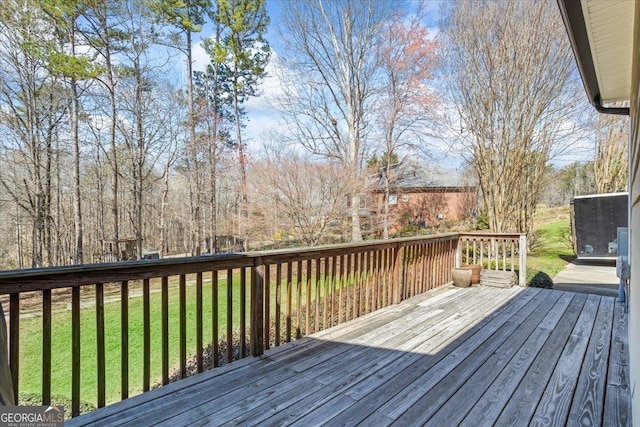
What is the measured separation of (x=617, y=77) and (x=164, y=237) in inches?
514

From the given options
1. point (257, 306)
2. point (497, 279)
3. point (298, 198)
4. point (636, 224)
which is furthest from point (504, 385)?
point (298, 198)

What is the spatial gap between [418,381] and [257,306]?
1329 millimetres

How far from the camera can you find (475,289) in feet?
17.4

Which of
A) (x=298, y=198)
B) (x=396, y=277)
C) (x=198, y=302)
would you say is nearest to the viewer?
(x=198, y=302)

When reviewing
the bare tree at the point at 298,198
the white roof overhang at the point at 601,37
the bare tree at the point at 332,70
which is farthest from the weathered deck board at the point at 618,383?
the bare tree at the point at 332,70

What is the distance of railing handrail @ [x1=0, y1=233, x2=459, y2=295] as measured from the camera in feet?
5.49

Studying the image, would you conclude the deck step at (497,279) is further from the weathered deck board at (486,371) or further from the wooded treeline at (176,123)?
the wooded treeline at (176,123)

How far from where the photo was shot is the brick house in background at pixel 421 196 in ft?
38.2

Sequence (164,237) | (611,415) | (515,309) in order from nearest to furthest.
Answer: (611,415)
(515,309)
(164,237)

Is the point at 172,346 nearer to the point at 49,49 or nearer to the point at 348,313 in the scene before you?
the point at 348,313

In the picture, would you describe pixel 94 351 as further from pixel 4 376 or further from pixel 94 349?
pixel 4 376

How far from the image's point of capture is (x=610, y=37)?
174cm

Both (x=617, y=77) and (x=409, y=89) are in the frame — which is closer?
(x=617, y=77)

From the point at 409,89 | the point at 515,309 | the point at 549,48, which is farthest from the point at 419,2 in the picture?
the point at 515,309
